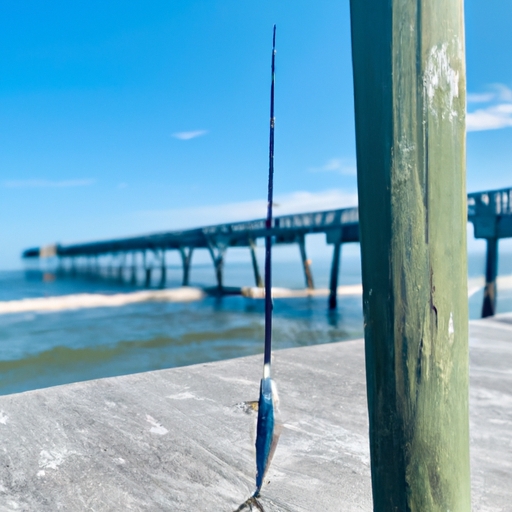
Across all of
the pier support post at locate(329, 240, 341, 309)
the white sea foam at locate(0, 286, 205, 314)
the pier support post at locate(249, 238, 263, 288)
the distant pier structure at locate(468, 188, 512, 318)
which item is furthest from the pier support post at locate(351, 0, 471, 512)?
the white sea foam at locate(0, 286, 205, 314)

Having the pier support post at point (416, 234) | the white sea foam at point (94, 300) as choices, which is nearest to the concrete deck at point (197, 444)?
the pier support post at point (416, 234)

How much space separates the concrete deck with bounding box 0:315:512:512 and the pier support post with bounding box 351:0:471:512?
1000 millimetres

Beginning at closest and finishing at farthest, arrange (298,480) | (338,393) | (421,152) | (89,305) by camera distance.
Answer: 1. (421,152)
2. (298,480)
3. (338,393)
4. (89,305)

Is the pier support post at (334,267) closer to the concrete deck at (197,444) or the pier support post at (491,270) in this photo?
the pier support post at (491,270)

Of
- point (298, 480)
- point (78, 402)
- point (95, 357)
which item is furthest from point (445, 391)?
point (95, 357)

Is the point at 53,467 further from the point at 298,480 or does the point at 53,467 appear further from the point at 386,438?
the point at 386,438

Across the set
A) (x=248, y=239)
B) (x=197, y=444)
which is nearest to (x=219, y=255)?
(x=248, y=239)

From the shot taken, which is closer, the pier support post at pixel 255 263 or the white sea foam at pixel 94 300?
the pier support post at pixel 255 263

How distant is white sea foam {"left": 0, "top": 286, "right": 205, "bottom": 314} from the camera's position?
93.5ft

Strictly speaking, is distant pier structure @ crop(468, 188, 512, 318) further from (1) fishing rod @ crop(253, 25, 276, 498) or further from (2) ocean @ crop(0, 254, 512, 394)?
(1) fishing rod @ crop(253, 25, 276, 498)

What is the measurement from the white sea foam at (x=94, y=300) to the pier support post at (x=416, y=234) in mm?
28557

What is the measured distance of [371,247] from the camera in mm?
1111

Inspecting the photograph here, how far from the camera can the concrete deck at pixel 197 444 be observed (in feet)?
6.48

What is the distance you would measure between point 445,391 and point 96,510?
157cm
